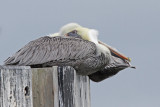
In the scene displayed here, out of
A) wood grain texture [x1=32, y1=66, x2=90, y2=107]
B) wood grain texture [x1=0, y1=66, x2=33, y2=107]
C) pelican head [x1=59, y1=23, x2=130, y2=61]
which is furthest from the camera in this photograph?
pelican head [x1=59, y1=23, x2=130, y2=61]

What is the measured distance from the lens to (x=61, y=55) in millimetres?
4695

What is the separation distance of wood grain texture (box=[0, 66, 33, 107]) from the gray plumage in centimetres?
171

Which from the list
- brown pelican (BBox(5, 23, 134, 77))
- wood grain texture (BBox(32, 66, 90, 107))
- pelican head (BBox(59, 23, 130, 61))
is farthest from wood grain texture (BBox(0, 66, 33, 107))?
pelican head (BBox(59, 23, 130, 61))

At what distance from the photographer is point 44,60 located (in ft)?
15.0

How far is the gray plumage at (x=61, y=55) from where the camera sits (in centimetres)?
453

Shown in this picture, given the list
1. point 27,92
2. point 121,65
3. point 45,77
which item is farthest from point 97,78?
point 27,92

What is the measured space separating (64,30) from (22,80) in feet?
10.3

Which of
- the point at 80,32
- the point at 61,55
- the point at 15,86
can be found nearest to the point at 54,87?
the point at 15,86

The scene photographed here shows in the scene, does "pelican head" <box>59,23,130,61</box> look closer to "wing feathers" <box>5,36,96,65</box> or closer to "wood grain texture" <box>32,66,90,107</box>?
"wing feathers" <box>5,36,96,65</box>

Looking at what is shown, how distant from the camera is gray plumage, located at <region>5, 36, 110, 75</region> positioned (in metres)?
4.53

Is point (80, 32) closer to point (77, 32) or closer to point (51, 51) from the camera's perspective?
point (77, 32)

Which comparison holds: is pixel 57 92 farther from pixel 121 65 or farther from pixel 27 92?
pixel 121 65

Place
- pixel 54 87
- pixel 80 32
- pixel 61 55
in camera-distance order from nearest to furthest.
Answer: pixel 54 87
pixel 61 55
pixel 80 32

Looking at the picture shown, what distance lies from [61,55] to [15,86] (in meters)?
2.11
